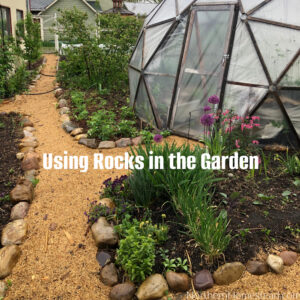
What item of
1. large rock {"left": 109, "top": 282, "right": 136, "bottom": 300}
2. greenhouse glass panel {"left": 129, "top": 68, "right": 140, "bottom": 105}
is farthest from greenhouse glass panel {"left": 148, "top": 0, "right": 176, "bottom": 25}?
large rock {"left": 109, "top": 282, "right": 136, "bottom": 300}

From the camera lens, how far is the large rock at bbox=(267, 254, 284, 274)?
2.81 metres

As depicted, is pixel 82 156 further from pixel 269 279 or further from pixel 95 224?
pixel 269 279

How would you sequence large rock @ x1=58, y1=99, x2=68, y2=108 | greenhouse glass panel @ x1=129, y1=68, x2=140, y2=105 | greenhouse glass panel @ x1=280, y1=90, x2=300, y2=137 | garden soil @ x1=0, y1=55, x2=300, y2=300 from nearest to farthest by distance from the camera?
garden soil @ x1=0, y1=55, x2=300, y2=300 → greenhouse glass panel @ x1=280, y1=90, x2=300, y2=137 → greenhouse glass panel @ x1=129, y1=68, x2=140, y2=105 → large rock @ x1=58, y1=99, x2=68, y2=108

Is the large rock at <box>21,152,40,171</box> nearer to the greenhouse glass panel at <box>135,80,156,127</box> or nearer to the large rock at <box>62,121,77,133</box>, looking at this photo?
the large rock at <box>62,121,77,133</box>

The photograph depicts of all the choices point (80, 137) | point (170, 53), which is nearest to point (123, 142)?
point (80, 137)

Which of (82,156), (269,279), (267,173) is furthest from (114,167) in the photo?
(269,279)

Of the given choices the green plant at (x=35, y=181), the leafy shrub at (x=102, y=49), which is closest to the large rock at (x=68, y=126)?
the green plant at (x=35, y=181)

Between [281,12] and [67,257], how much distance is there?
4.83 meters

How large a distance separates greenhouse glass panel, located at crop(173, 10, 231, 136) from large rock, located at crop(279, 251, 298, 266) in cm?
284

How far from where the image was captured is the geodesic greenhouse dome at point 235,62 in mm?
5078

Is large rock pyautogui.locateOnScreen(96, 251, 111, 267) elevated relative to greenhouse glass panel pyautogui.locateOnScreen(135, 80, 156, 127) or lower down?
lower down

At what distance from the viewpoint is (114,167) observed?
4961 millimetres

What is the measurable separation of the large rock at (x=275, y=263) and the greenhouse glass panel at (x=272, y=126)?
2853mm

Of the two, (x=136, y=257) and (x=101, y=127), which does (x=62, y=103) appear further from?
(x=136, y=257)
